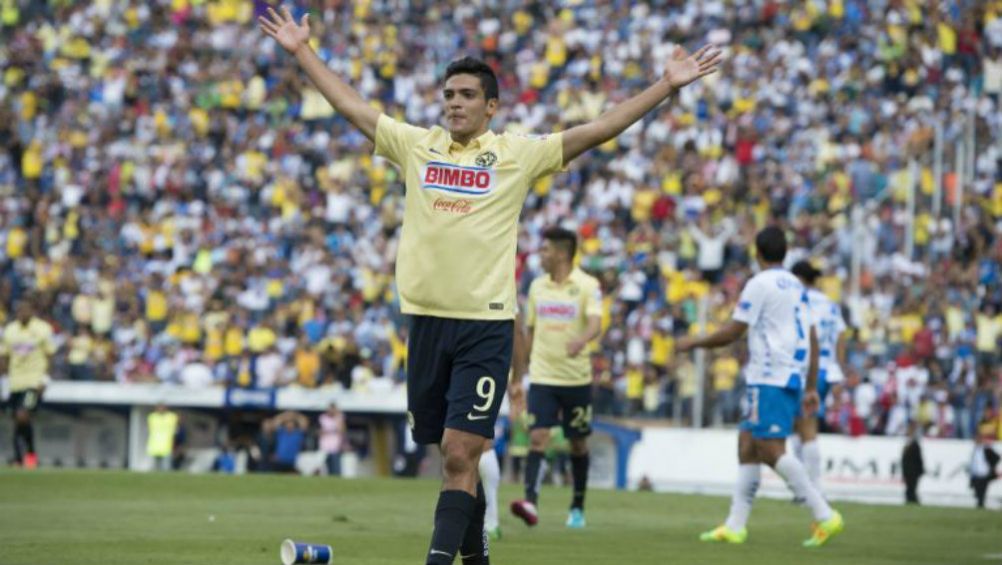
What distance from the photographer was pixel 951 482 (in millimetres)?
26984

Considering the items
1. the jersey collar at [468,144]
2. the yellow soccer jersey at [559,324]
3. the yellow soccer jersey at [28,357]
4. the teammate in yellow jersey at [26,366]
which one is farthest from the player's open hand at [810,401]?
the yellow soccer jersey at [28,357]

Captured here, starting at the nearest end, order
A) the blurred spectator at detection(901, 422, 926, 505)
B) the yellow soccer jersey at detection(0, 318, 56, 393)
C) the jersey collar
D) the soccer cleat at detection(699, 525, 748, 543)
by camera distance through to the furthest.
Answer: the jersey collar
the soccer cleat at detection(699, 525, 748, 543)
the blurred spectator at detection(901, 422, 926, 505)
the yellow soccer jersey at detection(0, 318, 56, 393)

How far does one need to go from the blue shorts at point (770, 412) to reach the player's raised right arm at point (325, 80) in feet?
20.7

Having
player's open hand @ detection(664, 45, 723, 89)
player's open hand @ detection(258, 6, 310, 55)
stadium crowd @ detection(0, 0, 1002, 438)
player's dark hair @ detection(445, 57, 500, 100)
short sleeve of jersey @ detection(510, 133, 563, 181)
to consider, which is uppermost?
stadium crowd @ detection(0, 0, 1002, 438)

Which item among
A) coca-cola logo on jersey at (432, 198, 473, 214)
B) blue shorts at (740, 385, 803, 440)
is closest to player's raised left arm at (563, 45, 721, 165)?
coca-cola logo on jersey at (432, 198, 473, 214)

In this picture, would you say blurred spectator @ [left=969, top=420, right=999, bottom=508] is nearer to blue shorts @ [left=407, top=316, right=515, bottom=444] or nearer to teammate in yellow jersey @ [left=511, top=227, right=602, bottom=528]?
teammate in yellow jersey @ [left=511, top=227, right=602, bottom=528]

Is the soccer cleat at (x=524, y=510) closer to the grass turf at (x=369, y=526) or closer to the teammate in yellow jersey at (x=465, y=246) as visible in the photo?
the grass turf at (x=369, y=526)

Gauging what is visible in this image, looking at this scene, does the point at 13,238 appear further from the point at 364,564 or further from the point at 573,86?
the point at 364,564

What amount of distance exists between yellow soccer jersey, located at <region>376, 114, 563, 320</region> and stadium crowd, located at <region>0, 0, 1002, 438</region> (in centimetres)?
1933

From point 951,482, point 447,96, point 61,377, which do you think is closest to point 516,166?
point 447,96

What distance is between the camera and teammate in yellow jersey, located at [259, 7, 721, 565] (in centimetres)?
955

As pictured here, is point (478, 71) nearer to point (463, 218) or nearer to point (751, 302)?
point (463, 218)

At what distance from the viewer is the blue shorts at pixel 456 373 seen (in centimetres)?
953

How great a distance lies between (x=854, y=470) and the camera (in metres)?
27.4
